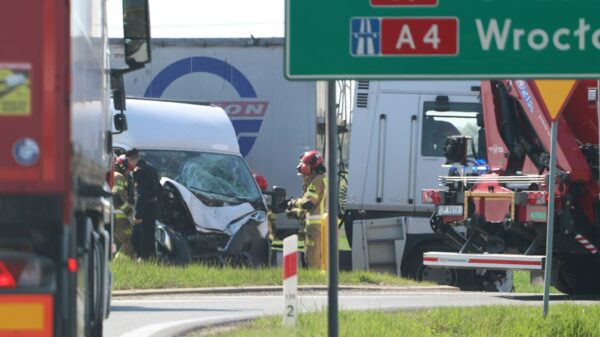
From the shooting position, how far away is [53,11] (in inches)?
251

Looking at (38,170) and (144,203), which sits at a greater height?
(38,170)

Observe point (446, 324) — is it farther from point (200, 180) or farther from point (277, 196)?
point (277, 196)

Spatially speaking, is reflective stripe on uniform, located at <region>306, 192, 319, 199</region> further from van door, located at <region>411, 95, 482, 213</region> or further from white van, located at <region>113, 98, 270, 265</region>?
van door, located at <region>411, 95, 482, 213</region>

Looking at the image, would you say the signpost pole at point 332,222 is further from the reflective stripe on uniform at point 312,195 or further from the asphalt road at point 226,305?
the reflective stripe on uniform at point 312,195

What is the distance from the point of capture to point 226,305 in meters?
15.1

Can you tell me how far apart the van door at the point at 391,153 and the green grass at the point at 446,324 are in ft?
31.7

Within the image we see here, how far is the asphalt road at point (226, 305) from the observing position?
12.5 metres

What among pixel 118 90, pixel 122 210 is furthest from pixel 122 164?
pixel 118 90

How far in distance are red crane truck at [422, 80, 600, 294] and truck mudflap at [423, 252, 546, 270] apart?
12 mm

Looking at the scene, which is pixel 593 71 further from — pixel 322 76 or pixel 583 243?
pixel 583 243

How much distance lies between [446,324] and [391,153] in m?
11.1

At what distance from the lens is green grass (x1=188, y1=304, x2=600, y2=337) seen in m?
11.0

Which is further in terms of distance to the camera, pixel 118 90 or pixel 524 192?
pixel 524 192

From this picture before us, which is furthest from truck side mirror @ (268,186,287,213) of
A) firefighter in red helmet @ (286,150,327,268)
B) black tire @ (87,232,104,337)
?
black tire @ (87,232,104,337)
